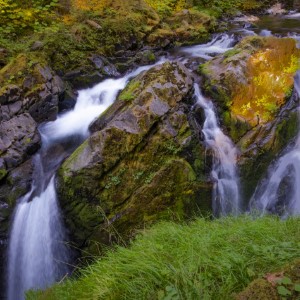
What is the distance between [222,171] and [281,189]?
1.18 meters

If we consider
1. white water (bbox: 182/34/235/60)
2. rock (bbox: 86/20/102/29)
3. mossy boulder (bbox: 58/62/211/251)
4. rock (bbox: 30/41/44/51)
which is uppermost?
rock (bbox: 86/20/102/29)

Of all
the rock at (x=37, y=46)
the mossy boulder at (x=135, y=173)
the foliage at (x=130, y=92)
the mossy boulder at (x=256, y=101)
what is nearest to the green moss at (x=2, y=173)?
the mossy boulder at (x=135, y=173)

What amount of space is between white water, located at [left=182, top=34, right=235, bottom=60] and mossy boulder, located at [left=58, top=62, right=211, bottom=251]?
3931mm

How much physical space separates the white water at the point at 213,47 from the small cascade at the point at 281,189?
4.02 metres

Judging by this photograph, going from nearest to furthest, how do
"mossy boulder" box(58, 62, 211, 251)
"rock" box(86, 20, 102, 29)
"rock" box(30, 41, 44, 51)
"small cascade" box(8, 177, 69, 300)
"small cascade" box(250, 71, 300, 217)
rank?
1. "small cascade" box(8, 177, 69, 300)
2. "mossy boulder" box(58, 62, 211, 251)
3. "small cascade" box(250, 71, 300, 217)
4. "rock" box(30, 41, 44, 51)
5. "rock" box(86, 20, 102, 29)

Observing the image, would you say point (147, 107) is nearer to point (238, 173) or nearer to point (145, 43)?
point (238, 173)

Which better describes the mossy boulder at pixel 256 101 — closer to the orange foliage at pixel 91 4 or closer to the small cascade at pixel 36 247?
the small cascade at pixel 36 247

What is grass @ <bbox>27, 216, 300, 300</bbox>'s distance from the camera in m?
2.25

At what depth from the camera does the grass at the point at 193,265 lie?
2.25 m

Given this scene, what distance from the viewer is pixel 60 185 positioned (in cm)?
498

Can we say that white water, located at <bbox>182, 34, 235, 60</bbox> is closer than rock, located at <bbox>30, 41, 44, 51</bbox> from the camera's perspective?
No

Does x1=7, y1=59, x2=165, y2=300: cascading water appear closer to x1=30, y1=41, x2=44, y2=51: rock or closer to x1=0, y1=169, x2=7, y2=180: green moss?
x1=0, y1=169, x2=7, y2=180: green moss

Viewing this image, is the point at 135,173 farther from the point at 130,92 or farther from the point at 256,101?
the point at 256,101

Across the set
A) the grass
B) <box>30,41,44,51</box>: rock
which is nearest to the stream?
<box>30,41,44,51</box>: rock
